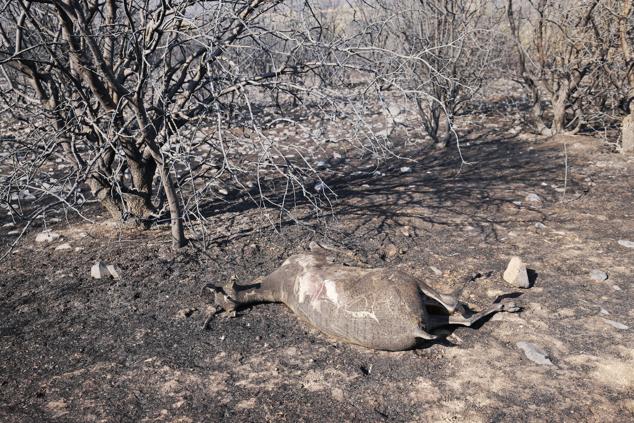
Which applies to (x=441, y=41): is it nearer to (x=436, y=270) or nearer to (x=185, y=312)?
(x=436, y=270)

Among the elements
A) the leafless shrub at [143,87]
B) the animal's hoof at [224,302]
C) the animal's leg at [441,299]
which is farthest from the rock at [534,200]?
the animal's hoof at [224,302]

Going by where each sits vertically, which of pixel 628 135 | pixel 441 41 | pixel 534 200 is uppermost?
pixel 441 41

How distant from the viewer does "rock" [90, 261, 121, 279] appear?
3601 millimetres

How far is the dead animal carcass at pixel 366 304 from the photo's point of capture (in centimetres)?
266

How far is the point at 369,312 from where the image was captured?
106 inches

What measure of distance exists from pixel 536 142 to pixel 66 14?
20.0ft

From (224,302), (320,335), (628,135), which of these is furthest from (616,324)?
(628,135)

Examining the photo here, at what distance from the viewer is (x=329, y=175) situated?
607 cm

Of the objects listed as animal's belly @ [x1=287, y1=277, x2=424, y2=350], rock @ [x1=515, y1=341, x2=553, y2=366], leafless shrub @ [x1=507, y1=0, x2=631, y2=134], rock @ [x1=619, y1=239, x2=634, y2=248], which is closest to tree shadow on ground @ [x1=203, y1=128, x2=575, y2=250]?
rock @ [x1=619, y1=239, x2=634, y2=248]

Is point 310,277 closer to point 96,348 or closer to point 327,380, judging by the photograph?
point 327,380

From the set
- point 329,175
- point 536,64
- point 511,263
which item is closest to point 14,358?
point 511,263

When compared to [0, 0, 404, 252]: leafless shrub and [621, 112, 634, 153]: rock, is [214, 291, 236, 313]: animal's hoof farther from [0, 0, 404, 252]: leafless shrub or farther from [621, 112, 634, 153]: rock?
[621, 112, 634, 153]: rock

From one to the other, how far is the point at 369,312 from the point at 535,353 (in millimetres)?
907

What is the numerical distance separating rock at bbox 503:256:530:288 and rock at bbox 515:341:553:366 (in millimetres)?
634
